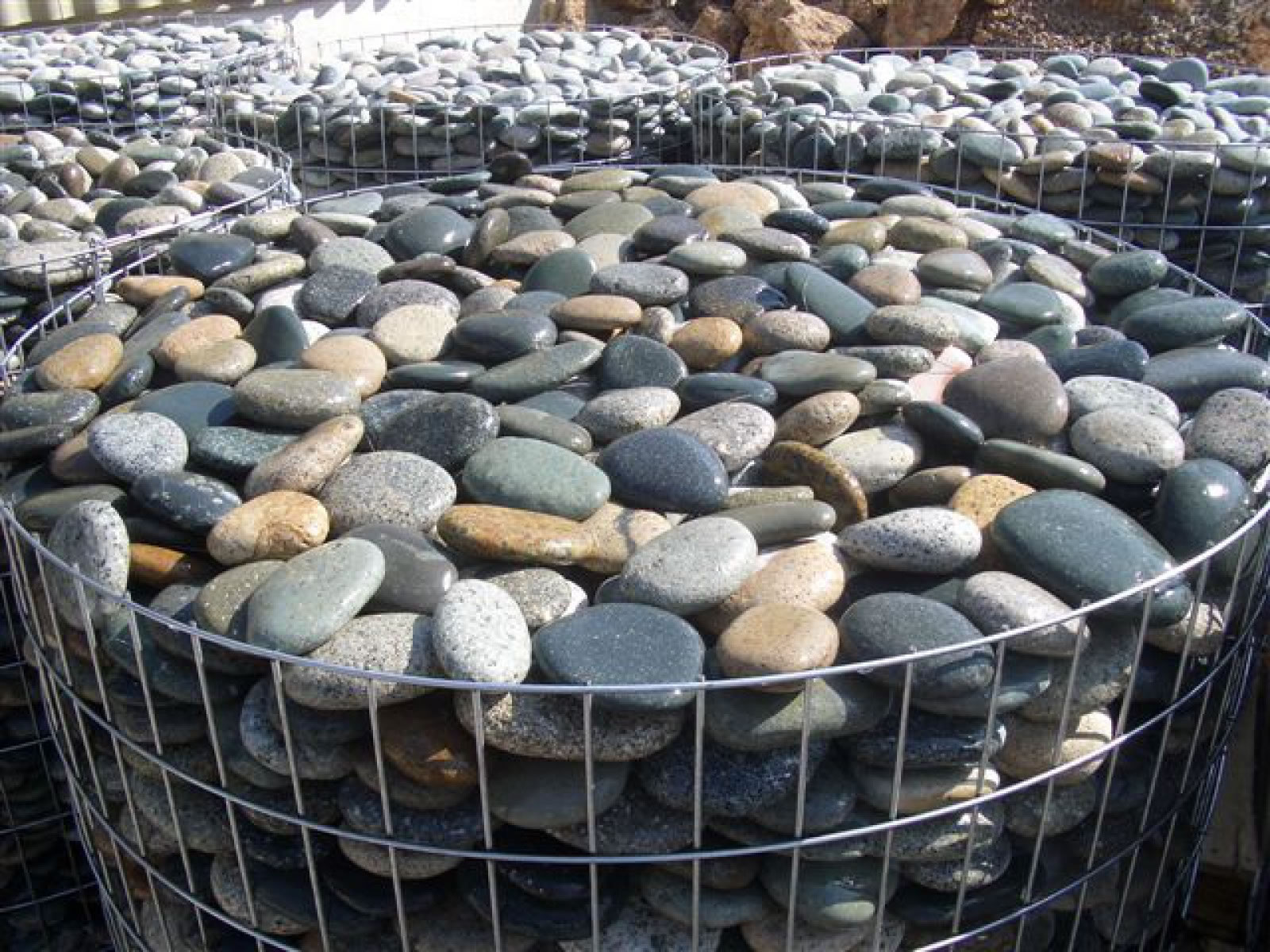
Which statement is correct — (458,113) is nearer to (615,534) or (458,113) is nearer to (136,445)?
(136,445)

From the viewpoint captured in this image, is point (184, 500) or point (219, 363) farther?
point (219, 363)

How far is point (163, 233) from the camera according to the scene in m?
2.98

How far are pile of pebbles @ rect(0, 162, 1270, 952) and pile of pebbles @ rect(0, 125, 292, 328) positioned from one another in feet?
1.54

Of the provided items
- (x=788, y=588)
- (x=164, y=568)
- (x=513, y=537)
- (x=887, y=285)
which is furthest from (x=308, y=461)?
(x=887, y=285)

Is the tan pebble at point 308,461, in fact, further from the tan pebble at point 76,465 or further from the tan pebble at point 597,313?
the tan pebble at point 597,313

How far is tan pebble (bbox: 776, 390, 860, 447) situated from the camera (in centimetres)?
202

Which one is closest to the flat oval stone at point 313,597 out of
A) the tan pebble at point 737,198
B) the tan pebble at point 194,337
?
the tan pebble at point 194,337

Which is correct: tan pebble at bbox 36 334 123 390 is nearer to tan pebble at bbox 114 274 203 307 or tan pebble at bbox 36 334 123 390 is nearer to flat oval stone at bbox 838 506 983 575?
tan pebble at bbox 114 274 203 307

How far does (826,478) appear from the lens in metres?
1.91

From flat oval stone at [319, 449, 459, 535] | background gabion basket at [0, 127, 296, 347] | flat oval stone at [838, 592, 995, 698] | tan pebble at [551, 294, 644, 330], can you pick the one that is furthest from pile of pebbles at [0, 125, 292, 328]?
flat oval stone at [838, 592, 995, 698]

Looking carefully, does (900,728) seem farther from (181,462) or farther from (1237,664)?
(181,462)

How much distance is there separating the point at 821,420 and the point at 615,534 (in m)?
0.41

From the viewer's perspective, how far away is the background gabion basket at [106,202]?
277cm

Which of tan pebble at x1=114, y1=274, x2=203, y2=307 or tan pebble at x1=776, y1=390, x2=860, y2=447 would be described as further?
tan pebble at x1=114, y1=274, x2=203, y2=307
